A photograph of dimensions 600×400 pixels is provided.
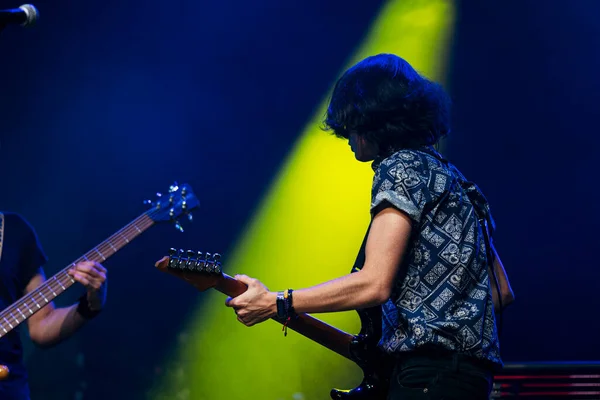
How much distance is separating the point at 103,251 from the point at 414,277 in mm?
1734

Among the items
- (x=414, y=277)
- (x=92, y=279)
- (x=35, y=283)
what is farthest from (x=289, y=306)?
(x=35, y=283)

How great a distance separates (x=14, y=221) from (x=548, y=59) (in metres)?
3.52

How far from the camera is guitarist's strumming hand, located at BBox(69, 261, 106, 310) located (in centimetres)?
276

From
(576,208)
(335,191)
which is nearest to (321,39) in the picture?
(335,191)

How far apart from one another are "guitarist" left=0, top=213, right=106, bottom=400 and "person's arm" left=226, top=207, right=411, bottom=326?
140 centimetres

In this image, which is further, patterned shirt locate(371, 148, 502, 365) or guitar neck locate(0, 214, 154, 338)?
guitar neck locate(0, 214, 154, 338)

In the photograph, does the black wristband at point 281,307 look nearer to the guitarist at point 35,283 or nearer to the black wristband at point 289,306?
the black wristband at point 289,306

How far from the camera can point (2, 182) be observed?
434 cm

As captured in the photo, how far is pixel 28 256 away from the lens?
2.89 meters

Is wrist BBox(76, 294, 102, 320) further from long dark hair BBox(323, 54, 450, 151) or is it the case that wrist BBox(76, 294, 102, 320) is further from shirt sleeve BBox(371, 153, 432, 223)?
shirt sleeve BBox(371, 153, 432, 223)

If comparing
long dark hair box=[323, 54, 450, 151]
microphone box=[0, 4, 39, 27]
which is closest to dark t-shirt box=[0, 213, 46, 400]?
microphone box=[0, 4, 39, 27]

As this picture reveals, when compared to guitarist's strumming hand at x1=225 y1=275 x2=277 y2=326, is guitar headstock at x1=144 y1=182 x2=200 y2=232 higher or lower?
lower

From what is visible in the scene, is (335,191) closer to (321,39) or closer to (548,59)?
(321,39)

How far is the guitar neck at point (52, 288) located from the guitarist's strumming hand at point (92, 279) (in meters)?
0.05
